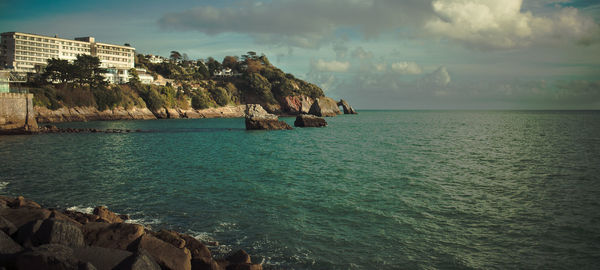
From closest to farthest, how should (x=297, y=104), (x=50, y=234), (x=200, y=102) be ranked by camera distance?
(x=50, y=234)
(x=200, y=102)
(x=297, y=104)

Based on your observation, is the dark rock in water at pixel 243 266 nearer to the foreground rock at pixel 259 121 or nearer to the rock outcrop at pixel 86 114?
the foreground rock at pixel 259 121

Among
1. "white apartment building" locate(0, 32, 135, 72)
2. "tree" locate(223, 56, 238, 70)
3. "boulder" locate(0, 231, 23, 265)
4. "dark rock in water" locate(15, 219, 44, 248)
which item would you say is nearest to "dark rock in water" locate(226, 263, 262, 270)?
"dark rock in water" locate(15, 219, 44, 248)

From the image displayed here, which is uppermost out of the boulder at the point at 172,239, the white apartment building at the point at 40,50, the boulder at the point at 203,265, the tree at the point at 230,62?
the tree at the point at 230,62

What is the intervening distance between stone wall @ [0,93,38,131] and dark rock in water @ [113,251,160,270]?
5308cm

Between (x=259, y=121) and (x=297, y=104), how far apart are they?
82.5m

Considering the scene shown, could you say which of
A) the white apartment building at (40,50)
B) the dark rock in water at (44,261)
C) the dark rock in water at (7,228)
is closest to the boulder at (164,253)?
the dark rock in water at (44,261)

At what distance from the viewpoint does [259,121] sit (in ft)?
218

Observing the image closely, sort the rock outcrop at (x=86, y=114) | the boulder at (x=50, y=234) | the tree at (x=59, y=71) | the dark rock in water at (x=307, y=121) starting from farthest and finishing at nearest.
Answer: the tree at (x=59, y=71), the rock outcrop at (x=86, y=114), the dark rock in water at (x=307, y=121), the boulder at (x=50, y=234)

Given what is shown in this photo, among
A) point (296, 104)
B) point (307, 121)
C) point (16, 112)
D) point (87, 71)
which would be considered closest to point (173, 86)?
point (87, 71)

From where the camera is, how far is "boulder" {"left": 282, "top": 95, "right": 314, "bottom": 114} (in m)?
144

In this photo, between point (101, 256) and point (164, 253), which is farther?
point (164, 253)

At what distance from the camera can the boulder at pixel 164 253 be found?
845 cm

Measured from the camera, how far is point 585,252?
11258 millimetres

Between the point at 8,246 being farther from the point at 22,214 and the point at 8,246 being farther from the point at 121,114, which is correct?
the point at 121,114
